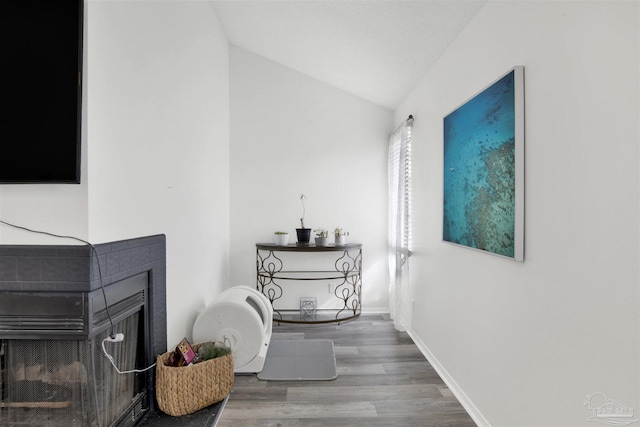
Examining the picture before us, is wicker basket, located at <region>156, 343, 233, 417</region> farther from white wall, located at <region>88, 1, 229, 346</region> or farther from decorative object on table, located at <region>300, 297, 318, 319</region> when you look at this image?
decorative object on table, located at <region>300, 297, 318, 319</region>

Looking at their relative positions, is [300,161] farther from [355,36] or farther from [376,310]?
[376,310]

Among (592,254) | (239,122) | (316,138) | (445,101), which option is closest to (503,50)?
(445,101)

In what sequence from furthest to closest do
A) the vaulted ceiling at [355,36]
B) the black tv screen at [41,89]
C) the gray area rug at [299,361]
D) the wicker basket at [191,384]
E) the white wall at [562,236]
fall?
the gray area rug at [299,361], the vaulted ceiling at [355,36], the wicker basket at [191,384], the black tv screen at [41,89], the white wall at [562,236]

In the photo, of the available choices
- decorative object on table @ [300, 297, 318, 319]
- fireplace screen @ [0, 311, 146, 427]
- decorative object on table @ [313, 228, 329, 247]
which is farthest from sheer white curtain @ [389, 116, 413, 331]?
fireplace screen @ [0, 311, 146, 427]

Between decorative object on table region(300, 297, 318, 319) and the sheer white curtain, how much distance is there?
32.8 inches

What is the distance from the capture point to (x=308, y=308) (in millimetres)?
3859

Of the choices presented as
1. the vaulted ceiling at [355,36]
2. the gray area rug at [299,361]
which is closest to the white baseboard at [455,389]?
the gray area rug at [299,361]

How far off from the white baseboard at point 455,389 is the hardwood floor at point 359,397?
3 centimetres

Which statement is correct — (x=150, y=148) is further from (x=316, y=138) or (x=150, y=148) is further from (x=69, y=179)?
(x=316, y=138)

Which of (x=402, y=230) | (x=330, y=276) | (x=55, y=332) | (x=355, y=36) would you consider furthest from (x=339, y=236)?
(x=55, y=332)

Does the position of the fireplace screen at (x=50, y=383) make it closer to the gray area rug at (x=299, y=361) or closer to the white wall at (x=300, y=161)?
the gray area rug at (x=299, y=361)

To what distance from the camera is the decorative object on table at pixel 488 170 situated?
1606 millimetres

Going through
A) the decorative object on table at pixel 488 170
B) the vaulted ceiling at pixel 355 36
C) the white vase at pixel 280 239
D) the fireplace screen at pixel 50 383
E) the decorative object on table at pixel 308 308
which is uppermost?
the vaulted ceiling at pixel 355 36

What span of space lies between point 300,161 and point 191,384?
2571 millimetres
